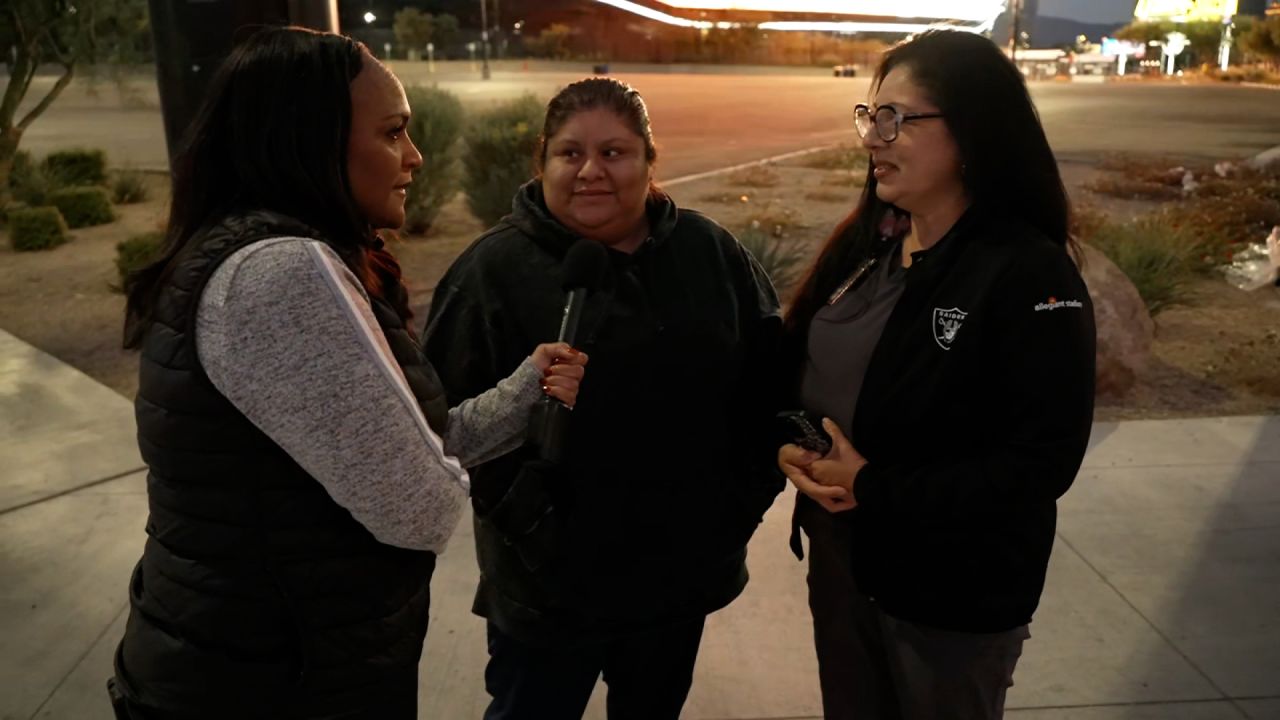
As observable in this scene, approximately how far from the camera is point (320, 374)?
56.5 inches

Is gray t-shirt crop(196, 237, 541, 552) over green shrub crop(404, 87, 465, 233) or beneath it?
over

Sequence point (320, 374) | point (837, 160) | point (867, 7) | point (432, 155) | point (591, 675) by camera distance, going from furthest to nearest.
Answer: point (867, 7), point (837, 160), point (432, 155), point (591, 675), point (320, 374)

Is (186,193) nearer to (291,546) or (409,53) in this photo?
(291,546)

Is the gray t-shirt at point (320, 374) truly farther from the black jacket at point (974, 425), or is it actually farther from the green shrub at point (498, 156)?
the green shrub at point (498, 156)

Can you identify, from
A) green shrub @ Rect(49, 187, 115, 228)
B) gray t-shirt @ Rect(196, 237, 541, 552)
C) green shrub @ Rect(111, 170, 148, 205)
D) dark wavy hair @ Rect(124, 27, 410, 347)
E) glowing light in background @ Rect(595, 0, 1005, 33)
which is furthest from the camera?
glowing light in background @ Rect(595, 0, 1005, 33)

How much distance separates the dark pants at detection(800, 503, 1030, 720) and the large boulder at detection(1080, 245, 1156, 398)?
175 inches

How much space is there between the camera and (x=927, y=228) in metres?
2.10

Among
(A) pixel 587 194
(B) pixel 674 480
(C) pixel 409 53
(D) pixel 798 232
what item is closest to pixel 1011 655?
(B) pixel 674 480

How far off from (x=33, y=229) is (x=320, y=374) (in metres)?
11.5

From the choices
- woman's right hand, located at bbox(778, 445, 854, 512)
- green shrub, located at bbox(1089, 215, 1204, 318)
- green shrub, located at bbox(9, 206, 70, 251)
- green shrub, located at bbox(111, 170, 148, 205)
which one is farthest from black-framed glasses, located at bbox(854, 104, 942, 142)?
green shrub, located at bbox(111, 170, 148, 205)

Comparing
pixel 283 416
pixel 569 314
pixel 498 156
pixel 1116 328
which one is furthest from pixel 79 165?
pixel 283 416

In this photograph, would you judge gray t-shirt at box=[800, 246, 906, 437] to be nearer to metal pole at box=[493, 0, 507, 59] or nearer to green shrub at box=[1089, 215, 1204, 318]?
green shrub at box=[1089, 215, 1204, 318]

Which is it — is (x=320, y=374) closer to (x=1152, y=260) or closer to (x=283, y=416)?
(x=283, y=416)

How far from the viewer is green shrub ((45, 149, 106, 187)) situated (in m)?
15.3
